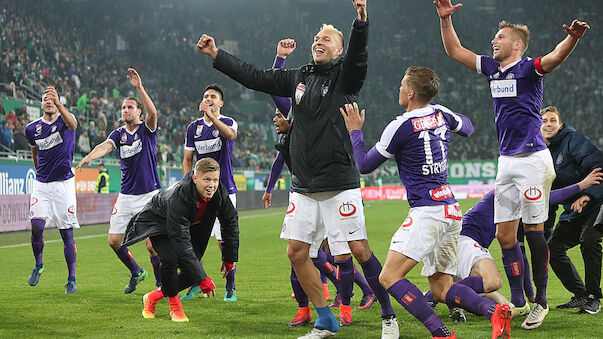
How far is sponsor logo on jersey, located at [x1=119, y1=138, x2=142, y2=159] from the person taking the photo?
8.25 metres

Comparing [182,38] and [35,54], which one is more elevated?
[182,38]

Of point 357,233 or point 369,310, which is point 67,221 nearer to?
point 369,310

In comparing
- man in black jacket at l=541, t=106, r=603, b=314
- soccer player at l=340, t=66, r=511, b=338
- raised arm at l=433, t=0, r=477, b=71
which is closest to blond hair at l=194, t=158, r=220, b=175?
soccer player at l=340, t=66, r=511, b=338

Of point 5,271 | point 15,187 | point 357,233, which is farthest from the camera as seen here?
point 15,187

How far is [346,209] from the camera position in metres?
5.12

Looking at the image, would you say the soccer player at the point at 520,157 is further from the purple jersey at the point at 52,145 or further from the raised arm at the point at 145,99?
the purple jersey at the point at 52,145

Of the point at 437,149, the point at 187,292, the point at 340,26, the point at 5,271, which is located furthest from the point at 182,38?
the point at 437,149

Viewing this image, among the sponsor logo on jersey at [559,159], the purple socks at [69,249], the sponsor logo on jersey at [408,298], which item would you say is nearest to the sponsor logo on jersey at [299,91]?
the sponsor logo on jersey at [408,298]

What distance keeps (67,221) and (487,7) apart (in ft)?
174

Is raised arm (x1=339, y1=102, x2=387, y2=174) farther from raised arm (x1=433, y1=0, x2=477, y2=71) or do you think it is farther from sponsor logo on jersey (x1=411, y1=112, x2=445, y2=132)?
raised arm (x1=433, y1=0, x2=477, y2=71)

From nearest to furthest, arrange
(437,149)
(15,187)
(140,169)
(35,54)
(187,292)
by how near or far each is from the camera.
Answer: (437,149)
(187,292)
(140,169)
(15,187)
(35,54)

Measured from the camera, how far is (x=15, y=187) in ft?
59.6

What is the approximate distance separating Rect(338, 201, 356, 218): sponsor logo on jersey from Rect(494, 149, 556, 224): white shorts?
1.40 metres

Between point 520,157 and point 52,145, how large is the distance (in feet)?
19.7
